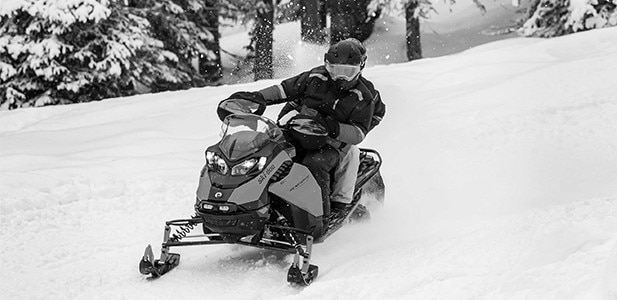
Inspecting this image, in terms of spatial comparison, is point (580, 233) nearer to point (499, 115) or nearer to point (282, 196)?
point (282, 196)

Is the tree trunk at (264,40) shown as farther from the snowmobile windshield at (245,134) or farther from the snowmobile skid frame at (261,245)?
the snowmobile skid frame at (261,245)

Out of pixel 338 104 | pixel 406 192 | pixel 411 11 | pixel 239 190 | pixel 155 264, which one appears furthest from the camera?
pixel 411 11

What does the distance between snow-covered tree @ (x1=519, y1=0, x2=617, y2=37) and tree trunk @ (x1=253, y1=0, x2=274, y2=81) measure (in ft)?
22.7

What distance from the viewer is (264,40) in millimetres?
22250

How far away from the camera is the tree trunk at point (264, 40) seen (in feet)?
72.3

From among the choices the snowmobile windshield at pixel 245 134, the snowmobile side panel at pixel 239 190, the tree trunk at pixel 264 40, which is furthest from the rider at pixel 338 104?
the tree trunk at pixel 264 40

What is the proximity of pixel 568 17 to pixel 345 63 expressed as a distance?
45.1 ft

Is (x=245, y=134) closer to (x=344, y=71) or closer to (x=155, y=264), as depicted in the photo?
(x=344, y=71)

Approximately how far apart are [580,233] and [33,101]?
44.9 feet

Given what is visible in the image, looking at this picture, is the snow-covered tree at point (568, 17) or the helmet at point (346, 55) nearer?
the helmet at point (346, 55)

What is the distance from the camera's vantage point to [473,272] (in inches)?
202

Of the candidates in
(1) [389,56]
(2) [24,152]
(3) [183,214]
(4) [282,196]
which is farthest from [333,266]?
(1) [389,56]

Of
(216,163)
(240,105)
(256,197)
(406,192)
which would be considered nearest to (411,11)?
(406,192)

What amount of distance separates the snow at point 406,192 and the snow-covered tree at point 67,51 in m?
3.12
